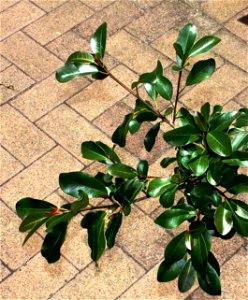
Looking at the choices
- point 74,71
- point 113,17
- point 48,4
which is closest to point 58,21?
point 48,4

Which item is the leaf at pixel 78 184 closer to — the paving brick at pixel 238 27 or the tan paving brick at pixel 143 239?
the tan paving brick at pixel 143 239

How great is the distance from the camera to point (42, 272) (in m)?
4.15

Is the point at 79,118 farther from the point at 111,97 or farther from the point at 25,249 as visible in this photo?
the point at 25,249

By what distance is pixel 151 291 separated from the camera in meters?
4.02

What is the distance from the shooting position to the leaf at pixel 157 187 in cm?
269

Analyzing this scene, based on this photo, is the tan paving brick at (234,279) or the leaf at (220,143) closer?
the leaf at (220,143)

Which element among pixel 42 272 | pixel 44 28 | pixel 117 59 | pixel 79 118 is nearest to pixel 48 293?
pixel 42 272

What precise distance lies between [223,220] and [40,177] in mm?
2426

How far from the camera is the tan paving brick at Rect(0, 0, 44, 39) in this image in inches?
230

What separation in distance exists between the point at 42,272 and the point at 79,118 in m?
1.40

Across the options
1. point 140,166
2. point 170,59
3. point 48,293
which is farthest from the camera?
point 170,59

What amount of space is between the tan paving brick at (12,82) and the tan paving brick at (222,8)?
5.91ft

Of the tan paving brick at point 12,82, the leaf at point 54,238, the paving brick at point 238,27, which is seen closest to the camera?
the leaf at point 54,238

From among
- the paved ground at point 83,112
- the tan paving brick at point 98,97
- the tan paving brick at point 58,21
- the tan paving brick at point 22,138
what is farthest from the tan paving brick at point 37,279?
the tan paving brick at point 58,21
